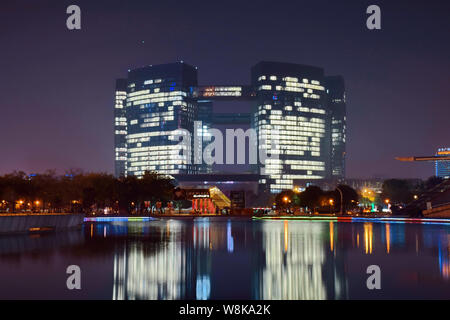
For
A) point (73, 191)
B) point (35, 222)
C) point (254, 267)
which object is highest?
point (73, 191)

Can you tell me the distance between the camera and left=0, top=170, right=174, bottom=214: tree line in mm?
88438

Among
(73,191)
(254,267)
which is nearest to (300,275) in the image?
(254,267)

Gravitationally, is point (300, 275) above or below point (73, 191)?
below

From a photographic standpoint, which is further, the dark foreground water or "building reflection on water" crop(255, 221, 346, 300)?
the dark foreground water

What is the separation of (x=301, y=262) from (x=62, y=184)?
295ft

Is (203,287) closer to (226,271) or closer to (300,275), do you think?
(226,271)

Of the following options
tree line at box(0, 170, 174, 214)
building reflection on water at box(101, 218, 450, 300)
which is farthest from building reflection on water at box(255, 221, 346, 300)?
tree line at box(0, 170, 174, 214)

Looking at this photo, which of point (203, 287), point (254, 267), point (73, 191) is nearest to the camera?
point (203, 287)

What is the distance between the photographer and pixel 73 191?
10675 cm

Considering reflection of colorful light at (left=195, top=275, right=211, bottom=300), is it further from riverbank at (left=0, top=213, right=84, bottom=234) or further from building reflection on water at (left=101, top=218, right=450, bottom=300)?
riverbank at (left=0, top=213, right=84, bottom=234)

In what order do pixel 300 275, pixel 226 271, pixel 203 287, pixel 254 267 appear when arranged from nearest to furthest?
pixel 203 287 < pixel 300 275 < pixel 226 271 < pixel 254 267

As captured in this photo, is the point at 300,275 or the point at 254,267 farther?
the point at 254,267
